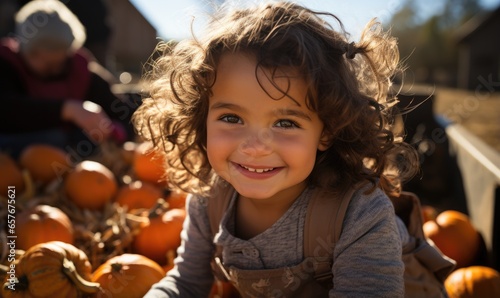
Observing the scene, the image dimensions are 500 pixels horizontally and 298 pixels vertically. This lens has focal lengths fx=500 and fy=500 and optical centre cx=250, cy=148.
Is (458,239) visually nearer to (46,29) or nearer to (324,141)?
(324,141)

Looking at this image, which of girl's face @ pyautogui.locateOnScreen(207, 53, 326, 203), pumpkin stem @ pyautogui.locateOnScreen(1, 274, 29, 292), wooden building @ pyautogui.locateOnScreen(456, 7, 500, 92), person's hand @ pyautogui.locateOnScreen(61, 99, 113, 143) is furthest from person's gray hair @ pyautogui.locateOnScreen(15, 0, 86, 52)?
wooden building @ pyautogui.locateOnScreen(456, 7, 500, 92)

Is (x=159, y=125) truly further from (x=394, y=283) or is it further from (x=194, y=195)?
(x=394, y=283)

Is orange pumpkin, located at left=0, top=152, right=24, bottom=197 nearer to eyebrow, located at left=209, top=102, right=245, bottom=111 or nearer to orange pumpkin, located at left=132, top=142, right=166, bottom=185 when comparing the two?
orange pumpkin, located at left=132, top=142, right=166, bottom=185

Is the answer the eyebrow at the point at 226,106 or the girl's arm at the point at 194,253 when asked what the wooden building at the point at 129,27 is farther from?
the eyebrow at the point at 226,106

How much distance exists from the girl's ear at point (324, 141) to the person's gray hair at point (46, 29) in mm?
2716

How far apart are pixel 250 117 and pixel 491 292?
1.32 metres

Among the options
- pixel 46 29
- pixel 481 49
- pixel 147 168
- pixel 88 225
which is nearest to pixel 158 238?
pixel 88 225

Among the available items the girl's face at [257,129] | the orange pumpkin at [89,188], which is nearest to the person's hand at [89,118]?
the orange pumpkin at [89,188]

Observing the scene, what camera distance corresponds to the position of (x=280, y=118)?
144cm

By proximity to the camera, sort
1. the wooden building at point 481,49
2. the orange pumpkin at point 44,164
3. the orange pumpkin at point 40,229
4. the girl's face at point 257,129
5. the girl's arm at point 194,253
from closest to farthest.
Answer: the girl's face at point 257,129, the girl's arm at point 194,253, the orange pumpkin at point 40,229, the orange pumpkin at point 44,164, the wooden building at point 481,49

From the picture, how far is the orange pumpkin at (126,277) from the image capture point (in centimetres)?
186

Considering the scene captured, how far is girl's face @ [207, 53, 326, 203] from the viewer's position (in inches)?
56.0

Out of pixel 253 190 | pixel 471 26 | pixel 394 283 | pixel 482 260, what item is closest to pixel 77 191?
pixel 253 190

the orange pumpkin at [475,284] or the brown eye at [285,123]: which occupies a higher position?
the brown eye at [285,123]
